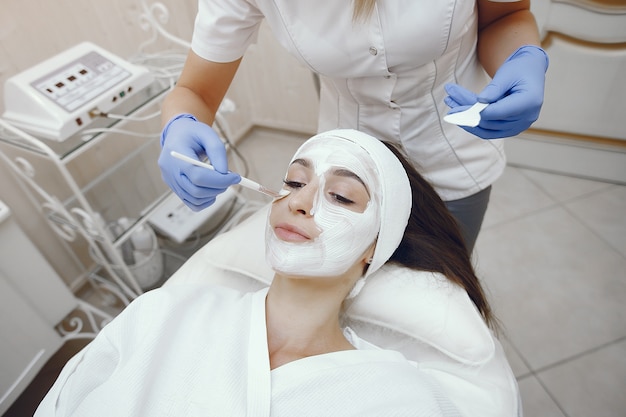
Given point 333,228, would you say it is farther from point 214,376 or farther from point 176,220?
point 176,220

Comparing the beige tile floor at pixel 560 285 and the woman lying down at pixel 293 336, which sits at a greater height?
the woman lying down at pixel 293 336

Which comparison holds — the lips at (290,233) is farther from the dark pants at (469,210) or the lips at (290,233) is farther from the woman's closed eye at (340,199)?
the dark pants at (469,210)

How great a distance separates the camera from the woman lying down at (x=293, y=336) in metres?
0.80

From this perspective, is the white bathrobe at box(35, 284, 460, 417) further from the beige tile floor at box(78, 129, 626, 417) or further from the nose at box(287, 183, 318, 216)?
the beige tile floor at box(78, 129, 626, 417)

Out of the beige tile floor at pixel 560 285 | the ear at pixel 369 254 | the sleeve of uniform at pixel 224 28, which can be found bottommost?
the beige tile floor at pixel 560 285

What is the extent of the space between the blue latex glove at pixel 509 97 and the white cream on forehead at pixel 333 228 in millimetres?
223

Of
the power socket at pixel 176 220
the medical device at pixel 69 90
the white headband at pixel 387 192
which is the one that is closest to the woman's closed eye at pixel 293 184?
the white headband at pixel 387 192

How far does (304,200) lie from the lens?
2.78 feet

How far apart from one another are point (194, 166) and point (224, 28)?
317 millimetres

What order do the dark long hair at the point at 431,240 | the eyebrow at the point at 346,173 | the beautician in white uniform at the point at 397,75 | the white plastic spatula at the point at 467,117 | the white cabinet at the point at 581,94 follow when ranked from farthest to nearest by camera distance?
the white cabinet at the point at 581,94
the dark long hair at the point at 431,240
the eyebrow at the point at 346,173
the beautician in white uniform at the point at 397,75
the white plastic spatula at the point at 467,117

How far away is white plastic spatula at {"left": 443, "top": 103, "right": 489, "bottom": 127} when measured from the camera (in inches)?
Result: 26.5

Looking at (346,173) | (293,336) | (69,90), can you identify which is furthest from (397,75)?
(69,90)

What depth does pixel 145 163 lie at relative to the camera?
1.90 meters

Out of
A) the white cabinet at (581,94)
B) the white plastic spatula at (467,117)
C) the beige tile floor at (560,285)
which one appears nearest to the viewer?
the white plastic spatula at (467,117)
